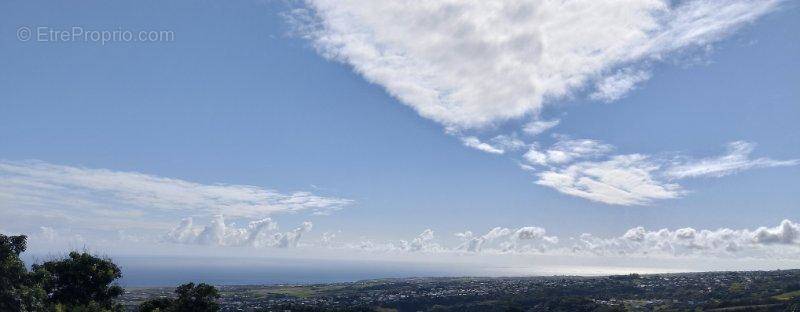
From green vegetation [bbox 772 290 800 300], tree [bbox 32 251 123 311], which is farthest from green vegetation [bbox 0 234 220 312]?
green vegetation [bbox 772 290 800 300]

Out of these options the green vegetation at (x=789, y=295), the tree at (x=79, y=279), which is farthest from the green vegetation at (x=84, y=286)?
the green vegetation at (x=789, y=295)

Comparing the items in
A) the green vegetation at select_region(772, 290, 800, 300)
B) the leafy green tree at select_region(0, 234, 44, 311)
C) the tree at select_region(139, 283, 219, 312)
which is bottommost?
the green vegetation at select_region(772, 290, 800, 300)

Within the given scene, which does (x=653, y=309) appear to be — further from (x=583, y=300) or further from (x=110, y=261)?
(x=110, y=261)

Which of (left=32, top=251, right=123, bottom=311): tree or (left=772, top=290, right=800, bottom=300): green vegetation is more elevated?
(left=32, top=251, right=123, bottom=311): tree

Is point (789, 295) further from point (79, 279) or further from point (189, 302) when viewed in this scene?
point (79, 279)

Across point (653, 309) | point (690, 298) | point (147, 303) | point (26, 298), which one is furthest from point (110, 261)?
point (690, 298)

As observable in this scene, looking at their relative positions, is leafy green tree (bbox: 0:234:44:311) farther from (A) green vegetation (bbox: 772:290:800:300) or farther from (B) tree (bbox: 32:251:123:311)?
(A) green vegetation (bbox: 772:290:800:300)
